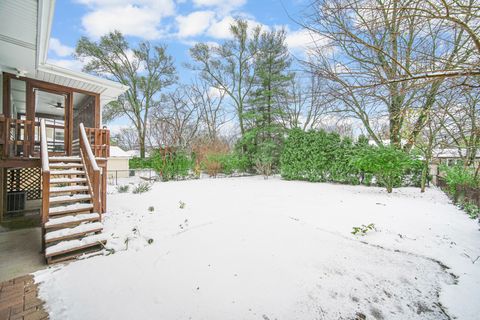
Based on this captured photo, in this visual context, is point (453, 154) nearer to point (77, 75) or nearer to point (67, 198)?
point (67, 198)

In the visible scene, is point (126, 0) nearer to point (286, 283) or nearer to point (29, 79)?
point (29, 79)

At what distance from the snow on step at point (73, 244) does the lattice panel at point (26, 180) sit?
4942 mm

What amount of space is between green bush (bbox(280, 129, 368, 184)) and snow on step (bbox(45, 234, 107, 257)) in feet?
30.2

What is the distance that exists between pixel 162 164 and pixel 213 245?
374 inches

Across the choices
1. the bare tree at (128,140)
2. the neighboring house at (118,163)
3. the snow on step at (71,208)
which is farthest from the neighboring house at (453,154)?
the bare tree at (128,140)

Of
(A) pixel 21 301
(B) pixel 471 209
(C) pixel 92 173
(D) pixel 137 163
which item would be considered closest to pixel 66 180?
(C) pixel 92 173

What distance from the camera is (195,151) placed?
554 inches

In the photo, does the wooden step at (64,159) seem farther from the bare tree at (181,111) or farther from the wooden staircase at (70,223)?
the bare tree at (181,111)

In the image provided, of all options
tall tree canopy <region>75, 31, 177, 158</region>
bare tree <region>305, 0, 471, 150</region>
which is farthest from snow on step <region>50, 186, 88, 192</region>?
tall tree canopy <region>75, 31, 177, 158</region>

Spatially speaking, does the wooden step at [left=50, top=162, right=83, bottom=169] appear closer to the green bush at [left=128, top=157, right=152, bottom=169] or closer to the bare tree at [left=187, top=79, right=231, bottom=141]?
the green bush at [left=128, top=157, right=152, bottom=169]

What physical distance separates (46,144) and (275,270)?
5.22 meters

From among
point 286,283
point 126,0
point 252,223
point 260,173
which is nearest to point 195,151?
point 260,173

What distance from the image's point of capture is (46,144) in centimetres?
442

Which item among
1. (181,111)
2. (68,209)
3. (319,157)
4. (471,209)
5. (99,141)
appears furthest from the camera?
(181,111)
